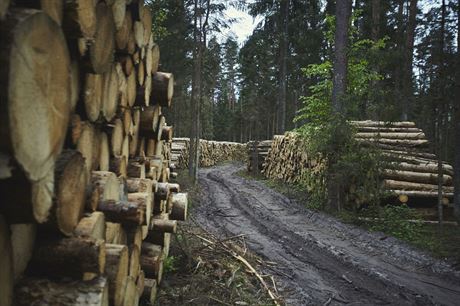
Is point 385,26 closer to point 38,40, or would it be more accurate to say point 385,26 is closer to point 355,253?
point 355,253

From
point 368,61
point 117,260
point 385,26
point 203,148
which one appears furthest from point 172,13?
point 117,260

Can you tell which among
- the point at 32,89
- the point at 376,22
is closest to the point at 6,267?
the point at 32,89

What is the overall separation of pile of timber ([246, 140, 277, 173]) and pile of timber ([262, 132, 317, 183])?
1749 mm

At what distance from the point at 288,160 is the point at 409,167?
723 cm

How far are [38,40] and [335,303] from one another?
16.2 feet

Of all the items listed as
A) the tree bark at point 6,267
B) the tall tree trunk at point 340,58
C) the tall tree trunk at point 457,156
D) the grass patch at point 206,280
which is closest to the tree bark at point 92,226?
the tree bark at point 6,267

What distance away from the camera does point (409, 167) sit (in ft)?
36.1

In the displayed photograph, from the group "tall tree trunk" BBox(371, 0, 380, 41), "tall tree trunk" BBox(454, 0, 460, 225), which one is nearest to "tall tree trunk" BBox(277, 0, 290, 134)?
"tall tree trunk" BBox(371, 0, 380, 41)

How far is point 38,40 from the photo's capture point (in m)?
1.70

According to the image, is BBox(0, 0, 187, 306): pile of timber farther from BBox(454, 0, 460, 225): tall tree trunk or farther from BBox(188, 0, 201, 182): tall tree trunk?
BBox(188, 0, 201, 182): tall tree trunk

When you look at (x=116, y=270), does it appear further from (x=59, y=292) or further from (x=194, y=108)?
(x=194, y=108)

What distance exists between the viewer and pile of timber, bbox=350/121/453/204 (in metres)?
10.3

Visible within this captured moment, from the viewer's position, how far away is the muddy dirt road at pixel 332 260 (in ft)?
18.7

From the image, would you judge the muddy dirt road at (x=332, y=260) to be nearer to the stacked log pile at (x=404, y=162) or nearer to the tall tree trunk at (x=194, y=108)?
the stacked log pile at (x=404, y=162)
